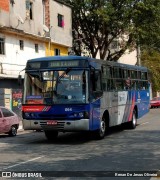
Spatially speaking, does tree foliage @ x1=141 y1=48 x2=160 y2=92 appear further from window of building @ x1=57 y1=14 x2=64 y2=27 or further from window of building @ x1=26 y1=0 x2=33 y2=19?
window of building @ x1=26 y1=0 x2=33 y2=19

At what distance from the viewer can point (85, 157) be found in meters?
11.8

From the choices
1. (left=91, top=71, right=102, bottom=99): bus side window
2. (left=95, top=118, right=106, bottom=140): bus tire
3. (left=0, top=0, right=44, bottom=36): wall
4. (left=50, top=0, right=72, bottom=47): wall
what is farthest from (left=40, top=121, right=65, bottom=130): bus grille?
(left=50, top=0, right=72, bottom=47): wall

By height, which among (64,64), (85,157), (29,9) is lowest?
(85,157)

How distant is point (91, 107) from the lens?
15.1m

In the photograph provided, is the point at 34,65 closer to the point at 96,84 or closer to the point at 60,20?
the point at 96,84

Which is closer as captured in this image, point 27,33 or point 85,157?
point 85,157

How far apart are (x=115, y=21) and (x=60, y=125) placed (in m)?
24.7

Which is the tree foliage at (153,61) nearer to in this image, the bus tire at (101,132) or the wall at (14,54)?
the wall at (14,54)

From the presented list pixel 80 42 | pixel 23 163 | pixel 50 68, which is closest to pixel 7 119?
pixel 50 68

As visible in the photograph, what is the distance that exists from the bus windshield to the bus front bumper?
667mm

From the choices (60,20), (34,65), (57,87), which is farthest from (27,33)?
(57,87)

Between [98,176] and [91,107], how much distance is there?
619 centimetres

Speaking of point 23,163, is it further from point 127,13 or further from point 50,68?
point 127,13

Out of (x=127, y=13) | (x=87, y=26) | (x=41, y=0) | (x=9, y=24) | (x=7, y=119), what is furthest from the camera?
(x=87, y=26)
